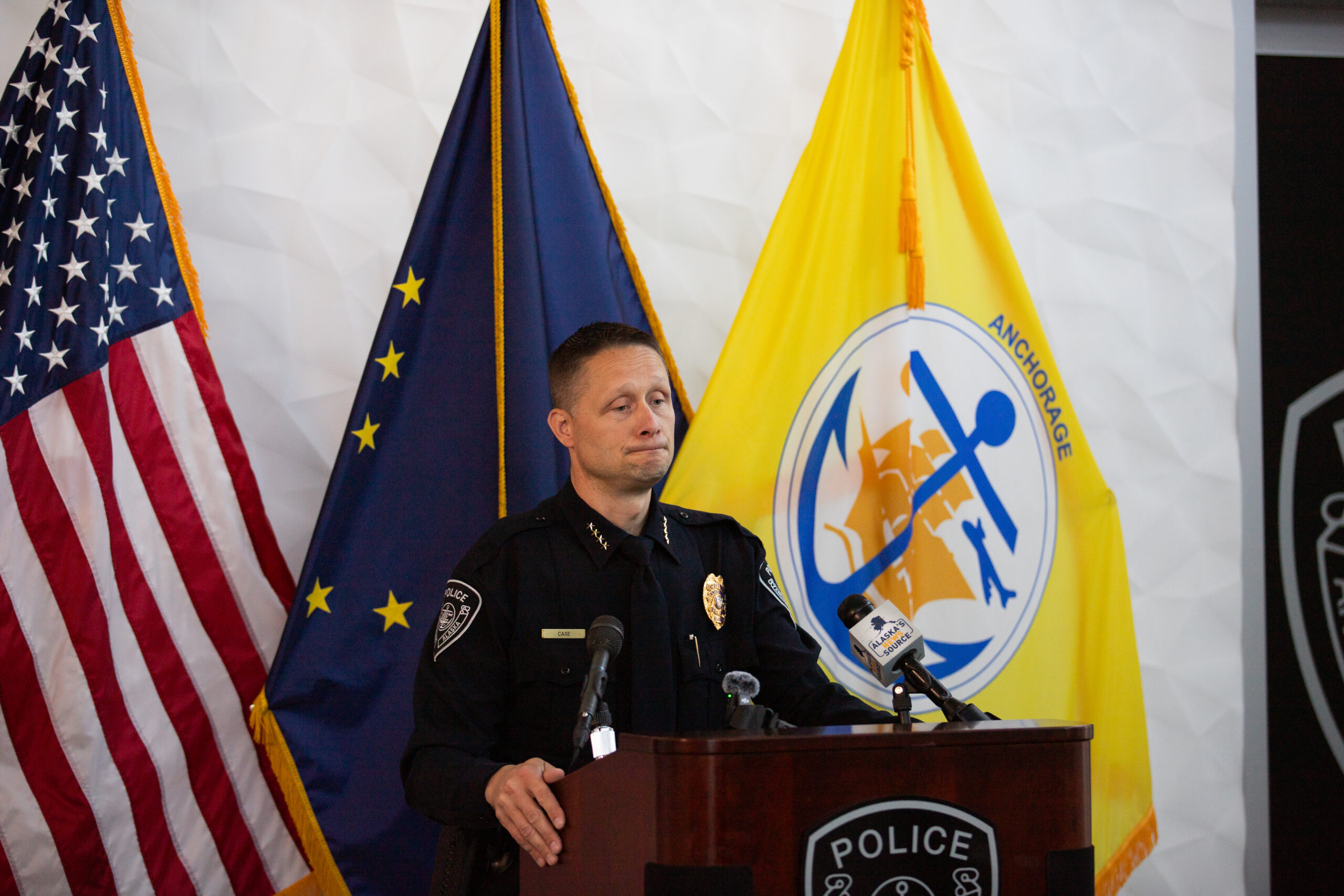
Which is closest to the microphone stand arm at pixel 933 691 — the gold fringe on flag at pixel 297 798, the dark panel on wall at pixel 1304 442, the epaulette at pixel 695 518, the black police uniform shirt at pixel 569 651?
the black police uniform shirt at pixel 569 651

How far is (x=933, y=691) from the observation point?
1201mm

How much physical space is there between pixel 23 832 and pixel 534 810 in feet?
4.54

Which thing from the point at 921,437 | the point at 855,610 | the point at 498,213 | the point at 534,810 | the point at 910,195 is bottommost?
the point at 534,810

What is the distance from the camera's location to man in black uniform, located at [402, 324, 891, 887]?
5.12ft

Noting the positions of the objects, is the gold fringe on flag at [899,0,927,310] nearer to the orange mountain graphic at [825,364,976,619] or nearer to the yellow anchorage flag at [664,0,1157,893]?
the yellow anchorage flag at [664,0,1157,893]

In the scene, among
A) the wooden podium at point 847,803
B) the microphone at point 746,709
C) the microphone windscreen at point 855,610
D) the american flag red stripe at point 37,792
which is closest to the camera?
the wooden podium at point 847,803

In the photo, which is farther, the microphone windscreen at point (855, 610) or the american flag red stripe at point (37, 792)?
the american flag red stripe at point (37, 792)

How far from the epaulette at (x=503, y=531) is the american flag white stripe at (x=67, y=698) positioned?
0.93 m

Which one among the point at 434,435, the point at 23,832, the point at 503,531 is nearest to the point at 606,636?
the point at 503,531

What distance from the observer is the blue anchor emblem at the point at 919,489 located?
2348 millimetres

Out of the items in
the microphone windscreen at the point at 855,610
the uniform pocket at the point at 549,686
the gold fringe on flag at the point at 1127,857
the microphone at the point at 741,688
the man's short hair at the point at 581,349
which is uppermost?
the man's short hair at the point at 581,349

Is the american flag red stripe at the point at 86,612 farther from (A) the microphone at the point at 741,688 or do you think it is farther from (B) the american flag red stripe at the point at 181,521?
(A) the microphone at the point at 741,688

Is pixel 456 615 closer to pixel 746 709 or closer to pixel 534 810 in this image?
pixel 534 810

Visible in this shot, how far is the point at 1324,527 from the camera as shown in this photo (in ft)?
10.3
